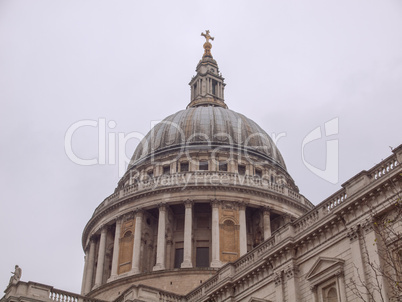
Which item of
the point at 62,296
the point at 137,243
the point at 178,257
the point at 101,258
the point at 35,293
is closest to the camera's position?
the point at 35,293

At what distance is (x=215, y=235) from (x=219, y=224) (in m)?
1.29

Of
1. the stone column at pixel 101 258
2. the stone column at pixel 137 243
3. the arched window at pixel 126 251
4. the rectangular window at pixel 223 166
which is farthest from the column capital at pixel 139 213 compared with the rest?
the rectangular window at pixel 223 166

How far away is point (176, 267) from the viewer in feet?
158

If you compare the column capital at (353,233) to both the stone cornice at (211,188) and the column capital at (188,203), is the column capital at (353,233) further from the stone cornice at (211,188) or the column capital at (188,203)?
the column capital at (188,203)

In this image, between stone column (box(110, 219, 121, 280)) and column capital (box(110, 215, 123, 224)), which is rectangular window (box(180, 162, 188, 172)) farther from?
stone column (box(110, 219, 121, 280))

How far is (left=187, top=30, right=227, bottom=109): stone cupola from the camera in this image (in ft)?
216

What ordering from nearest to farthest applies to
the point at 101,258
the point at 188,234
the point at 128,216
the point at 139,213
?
the point at 188,234 < the point at 139,213 < the point at 128,216 < the point at 101,258

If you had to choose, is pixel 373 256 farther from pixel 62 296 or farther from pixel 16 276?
pixel 16 276

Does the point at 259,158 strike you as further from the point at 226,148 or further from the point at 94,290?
the point at 94,290

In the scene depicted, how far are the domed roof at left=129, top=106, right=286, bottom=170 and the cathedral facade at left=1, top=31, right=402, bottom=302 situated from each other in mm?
136

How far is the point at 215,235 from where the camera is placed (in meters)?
47.2

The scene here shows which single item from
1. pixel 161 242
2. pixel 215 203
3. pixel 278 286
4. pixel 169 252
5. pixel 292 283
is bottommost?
pixel 292 283

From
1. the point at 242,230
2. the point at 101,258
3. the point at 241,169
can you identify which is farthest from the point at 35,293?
the point at 241,169

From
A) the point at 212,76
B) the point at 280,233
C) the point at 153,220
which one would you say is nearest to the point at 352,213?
the point at 280,233
